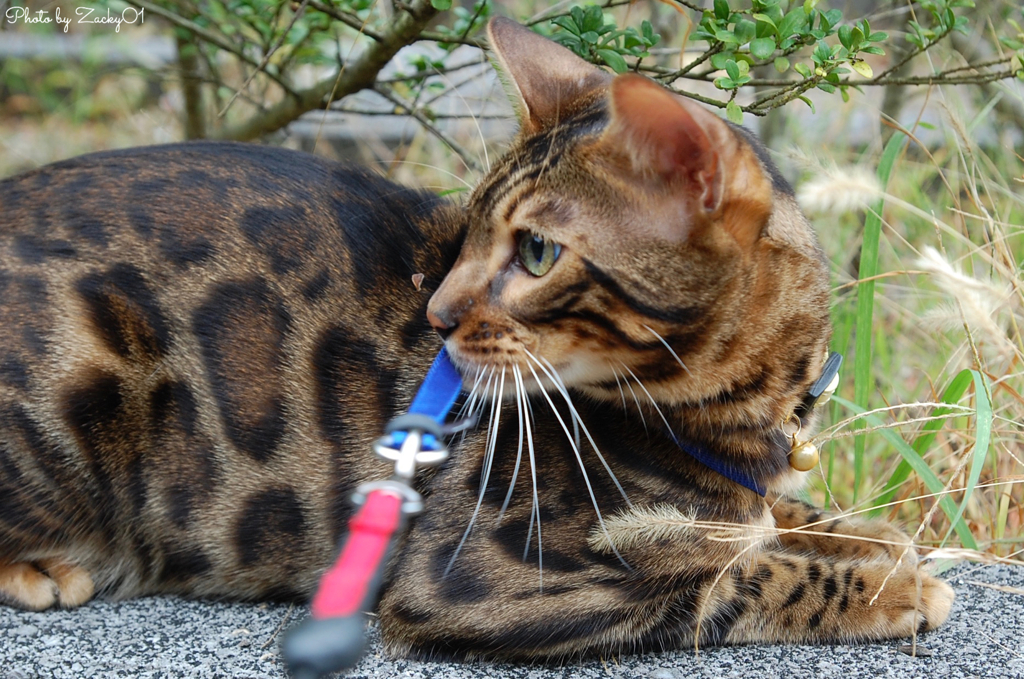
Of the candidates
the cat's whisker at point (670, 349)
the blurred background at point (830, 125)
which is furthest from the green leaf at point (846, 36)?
the cat's whisker at point (670, 349)

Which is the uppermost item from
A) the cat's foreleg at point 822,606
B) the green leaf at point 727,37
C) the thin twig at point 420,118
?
the green leaf at point 727,37

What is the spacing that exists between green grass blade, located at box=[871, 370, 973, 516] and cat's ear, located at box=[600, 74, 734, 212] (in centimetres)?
98

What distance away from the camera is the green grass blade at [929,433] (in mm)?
2234

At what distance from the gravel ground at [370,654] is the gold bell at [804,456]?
348 mm

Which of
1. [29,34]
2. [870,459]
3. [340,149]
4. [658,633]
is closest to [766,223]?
[658,633]

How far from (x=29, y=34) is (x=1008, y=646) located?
6591 mm

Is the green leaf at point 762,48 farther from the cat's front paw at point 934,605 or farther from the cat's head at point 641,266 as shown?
Answer: the cat's front paw at point 934,605

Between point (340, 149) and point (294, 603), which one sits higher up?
point (340, 149)

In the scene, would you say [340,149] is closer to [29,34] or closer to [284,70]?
[284,70]

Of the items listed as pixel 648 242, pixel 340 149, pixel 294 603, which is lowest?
pixel 294 603

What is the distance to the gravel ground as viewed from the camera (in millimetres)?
1687

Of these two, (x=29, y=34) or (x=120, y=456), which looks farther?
(x=29, y=34)

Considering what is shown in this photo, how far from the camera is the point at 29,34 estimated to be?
6.25 metres

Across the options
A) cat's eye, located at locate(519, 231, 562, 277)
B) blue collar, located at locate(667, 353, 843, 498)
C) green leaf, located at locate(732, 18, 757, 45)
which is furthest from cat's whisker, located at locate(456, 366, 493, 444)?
green leaf, located at locate(732, 18, 757, 45)
